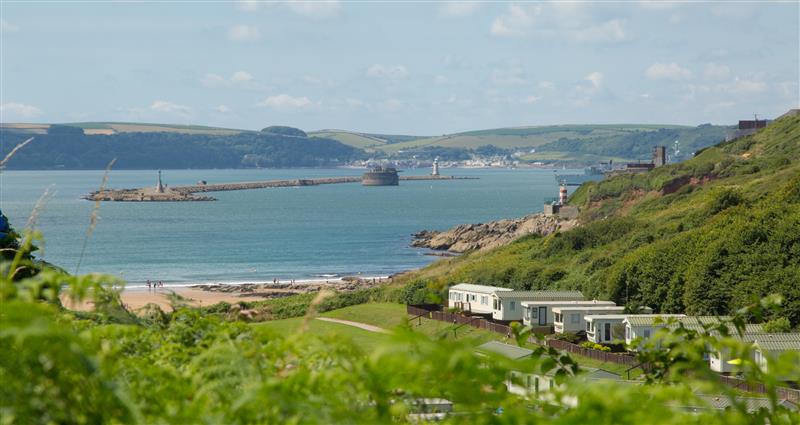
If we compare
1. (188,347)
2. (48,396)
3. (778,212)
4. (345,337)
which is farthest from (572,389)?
(778,212)

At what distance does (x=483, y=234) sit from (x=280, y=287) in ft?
118

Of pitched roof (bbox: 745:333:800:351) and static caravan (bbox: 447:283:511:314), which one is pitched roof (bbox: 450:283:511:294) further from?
pitched roof (bbox: 745:333:800:351)

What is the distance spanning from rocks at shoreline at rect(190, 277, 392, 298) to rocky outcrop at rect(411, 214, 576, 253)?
79.1 ft

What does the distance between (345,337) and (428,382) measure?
50cm

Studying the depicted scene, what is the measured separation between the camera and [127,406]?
10.4 feet

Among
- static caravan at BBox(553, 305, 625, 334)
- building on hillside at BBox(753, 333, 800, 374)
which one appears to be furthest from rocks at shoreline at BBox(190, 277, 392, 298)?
building on hillside at BBox(753, 333, 800, 374)

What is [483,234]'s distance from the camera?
104m

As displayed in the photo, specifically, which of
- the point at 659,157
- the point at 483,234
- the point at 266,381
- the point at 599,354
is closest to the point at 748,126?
the point at 659,157

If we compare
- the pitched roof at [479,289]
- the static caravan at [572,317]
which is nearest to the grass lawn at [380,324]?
the static caravan at [572,317]

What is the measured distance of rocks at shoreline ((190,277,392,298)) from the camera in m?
69.6

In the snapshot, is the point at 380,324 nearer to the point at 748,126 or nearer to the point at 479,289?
the point at 479,289

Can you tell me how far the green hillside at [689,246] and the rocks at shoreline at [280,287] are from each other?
535 cm

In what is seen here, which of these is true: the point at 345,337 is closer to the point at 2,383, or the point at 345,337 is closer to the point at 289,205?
the point at 2,383

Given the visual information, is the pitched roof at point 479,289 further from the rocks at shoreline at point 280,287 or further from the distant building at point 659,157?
the distant building at point 659,157
